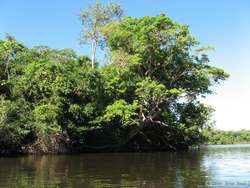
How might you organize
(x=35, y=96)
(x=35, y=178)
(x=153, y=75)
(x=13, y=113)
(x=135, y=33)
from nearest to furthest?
(x=35, y=178), (x=13, y=113), (x=35, y=96), (x=135, y=33), (x=153, y=75)

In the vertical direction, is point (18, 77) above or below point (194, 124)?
Result: above

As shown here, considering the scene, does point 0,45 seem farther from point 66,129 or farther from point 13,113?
point 66,129

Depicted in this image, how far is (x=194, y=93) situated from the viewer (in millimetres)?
44562

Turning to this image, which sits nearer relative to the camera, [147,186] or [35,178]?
[147,186]

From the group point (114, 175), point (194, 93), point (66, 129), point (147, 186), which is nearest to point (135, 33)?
point (194, 93)

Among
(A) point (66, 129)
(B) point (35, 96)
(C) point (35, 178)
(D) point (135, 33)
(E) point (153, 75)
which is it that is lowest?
(C) point (35, 178)

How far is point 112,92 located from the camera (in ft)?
137

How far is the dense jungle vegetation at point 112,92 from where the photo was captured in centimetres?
3522

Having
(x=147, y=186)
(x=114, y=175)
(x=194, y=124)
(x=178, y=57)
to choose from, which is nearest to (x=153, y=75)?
(x=178, y=57)

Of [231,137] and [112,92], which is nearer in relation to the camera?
[112,92]

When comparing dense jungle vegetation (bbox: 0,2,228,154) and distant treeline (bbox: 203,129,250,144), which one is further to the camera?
distant treeline (bbox: 203,129,250,144)

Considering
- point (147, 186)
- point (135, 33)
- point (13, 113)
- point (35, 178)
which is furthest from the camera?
point (135, 33)

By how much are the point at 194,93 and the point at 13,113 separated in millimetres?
19674

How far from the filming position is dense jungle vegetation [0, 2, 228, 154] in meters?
35.2
